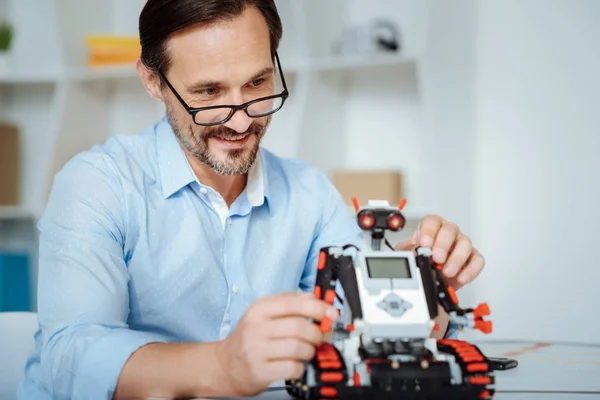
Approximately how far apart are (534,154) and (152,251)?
1.69 metres

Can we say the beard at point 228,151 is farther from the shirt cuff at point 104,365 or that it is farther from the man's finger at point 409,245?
the shirt cuff at point 104,365

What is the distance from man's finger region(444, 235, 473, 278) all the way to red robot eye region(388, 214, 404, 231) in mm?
193

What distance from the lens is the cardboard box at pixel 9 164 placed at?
310 cm

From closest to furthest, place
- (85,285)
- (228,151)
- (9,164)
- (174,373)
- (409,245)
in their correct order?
(174,373)
(85,285)
(409,245)
(228,151)
(9,164)

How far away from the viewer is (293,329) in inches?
35.0

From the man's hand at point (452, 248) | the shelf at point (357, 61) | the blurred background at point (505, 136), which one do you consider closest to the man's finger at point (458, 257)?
the man's hand at point (452, 248)

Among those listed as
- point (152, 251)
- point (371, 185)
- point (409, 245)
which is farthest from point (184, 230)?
point (371, 185)

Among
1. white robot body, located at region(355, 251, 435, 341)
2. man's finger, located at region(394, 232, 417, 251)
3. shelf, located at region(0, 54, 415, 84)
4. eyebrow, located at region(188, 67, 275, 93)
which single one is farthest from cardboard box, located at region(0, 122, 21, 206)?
white robot body, located at region(355, 251, 435, 341)

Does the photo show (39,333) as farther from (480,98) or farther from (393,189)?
(480,98)

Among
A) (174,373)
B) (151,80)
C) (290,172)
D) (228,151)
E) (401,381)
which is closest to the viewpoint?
(401,381)

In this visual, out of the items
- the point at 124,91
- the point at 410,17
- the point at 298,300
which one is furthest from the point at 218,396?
the point at 124,91

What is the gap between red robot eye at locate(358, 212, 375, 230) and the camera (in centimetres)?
100

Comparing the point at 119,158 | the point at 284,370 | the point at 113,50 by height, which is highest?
the point at 113,50

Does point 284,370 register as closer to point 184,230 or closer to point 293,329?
point 293,329
